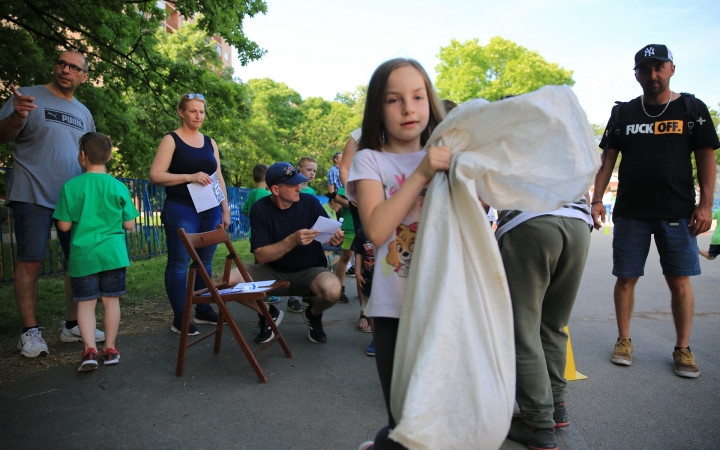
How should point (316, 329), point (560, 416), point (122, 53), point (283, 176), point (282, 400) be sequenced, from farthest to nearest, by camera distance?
point (122, 53)
point (316, 329)
point (283, 176)
point (282, 400)
point (560, 416)

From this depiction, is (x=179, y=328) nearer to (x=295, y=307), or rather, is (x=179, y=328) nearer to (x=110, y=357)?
(x=110, y=357)

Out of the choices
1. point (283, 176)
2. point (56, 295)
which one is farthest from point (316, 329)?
point (56, 295)

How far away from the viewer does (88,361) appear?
11.8 ft

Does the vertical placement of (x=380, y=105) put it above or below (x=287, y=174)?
above

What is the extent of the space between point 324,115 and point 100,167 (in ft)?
143

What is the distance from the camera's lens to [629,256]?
12.7 feet

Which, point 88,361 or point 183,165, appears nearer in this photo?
point 88,361

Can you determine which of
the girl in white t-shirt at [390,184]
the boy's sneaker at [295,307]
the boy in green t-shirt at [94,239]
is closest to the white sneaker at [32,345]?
the boy in green t-shirt at [94,239]

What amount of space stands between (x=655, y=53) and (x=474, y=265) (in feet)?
10.4

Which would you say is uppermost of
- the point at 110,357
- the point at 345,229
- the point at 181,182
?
the point at 181,182

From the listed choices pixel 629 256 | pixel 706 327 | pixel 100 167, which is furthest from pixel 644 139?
pixel 100 167

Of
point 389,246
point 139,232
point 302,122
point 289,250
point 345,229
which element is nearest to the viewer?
point 389,246

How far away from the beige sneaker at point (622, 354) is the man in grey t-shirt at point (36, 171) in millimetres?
4465

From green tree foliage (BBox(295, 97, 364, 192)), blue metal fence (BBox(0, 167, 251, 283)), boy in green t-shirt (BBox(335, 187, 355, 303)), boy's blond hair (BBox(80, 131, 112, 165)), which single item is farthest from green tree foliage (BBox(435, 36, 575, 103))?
boy's blond hair (BBox(80, 131, 112, 165))
